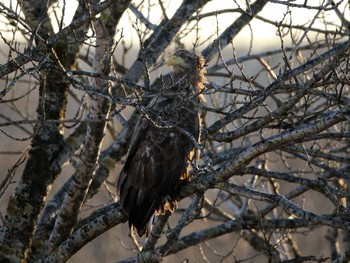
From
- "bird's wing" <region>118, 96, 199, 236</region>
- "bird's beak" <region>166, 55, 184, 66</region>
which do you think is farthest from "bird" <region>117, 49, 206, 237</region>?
"bird's beak" <region>166, 55, 184, 66</region>

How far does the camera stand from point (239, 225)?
754 centimetres

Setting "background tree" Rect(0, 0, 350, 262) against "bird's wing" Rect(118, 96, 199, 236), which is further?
"bird's wing" Rect(118, 96, 199, 236)

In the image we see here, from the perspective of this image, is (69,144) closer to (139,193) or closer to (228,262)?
(139,193)

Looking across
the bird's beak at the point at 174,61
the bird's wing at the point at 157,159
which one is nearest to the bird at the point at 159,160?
the bird's wing at the point at 157,159

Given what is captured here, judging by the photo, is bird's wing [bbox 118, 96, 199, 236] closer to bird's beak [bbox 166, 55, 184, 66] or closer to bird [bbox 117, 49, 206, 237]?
bird [bbox 117, 49, 206, 237]

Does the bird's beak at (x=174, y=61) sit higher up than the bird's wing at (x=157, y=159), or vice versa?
the bird's beak at (x=174, y=61)

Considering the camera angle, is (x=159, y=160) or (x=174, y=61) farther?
A: (x=174, y=61)

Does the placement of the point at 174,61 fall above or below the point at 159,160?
above

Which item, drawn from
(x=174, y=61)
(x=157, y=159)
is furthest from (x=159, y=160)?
(x=174, y=61)

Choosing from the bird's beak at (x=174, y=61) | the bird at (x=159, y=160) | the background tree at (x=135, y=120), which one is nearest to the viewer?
the background tree at (x=135, y=120)

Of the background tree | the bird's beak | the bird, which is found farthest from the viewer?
the bird's beak

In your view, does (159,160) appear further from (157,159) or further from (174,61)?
(174,61)

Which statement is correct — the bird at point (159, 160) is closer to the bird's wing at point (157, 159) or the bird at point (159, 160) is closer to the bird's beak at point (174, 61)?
the bird's wing at point (157, 159)

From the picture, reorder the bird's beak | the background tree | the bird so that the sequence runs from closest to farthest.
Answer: the background tree < the bird < the bird's beak
